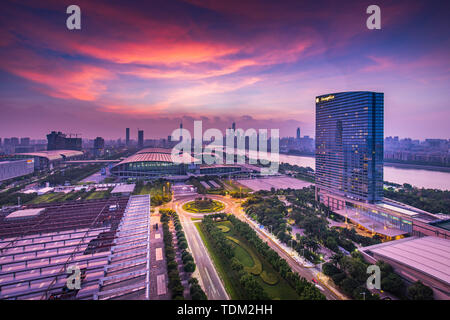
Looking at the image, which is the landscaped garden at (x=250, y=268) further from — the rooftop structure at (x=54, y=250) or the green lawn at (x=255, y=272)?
the rooftop structure at (x=54, y=250)

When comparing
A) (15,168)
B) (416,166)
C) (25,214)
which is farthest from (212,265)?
(416,166)

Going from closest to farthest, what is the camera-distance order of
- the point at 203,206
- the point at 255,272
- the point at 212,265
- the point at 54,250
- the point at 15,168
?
the point at 54,250 → the point at 255,272 → the point at 212,265 → the point at 203,206 → the point at 15,168

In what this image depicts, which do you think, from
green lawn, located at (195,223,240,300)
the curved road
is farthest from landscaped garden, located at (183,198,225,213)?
green lawn, located at (195,223,240,300)

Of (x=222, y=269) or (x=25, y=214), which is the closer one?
(x=25, y=214)

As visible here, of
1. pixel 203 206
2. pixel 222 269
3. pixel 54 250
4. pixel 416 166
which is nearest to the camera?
pixel 54 250

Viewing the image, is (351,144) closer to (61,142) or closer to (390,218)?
(390,218)

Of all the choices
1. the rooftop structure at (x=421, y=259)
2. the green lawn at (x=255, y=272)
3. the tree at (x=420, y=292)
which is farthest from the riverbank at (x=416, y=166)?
the green lawn at (x=255, y=272)
